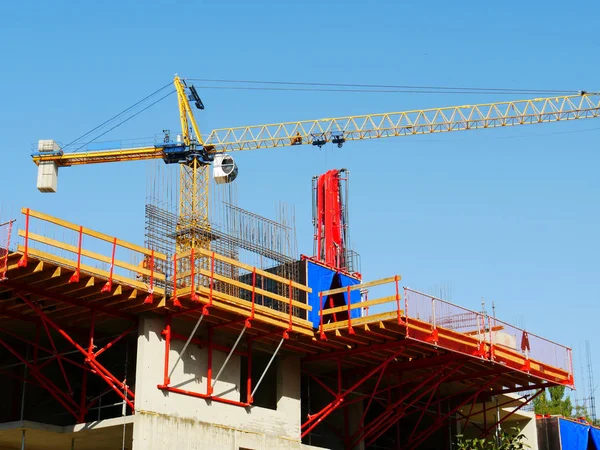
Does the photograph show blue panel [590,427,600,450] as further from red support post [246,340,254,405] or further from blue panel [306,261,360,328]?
red support post [246,340,254,405]

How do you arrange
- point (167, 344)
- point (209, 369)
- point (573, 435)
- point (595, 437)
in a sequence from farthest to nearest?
point (595, 437)
point (573, 435)
point (209, 369)
point (167, 344)

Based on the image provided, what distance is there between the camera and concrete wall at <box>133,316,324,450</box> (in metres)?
37.3

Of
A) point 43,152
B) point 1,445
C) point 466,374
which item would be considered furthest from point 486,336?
point 43,152

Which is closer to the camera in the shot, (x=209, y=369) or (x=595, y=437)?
(x=209, y=369)

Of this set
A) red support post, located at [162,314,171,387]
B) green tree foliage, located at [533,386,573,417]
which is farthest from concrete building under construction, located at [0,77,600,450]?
green tree foliage, located at [533,386,573,417]

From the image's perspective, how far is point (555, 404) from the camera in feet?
378

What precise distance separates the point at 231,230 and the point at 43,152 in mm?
61010

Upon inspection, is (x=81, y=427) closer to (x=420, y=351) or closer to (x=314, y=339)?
(x=314, y=339)

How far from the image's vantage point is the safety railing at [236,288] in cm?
3807

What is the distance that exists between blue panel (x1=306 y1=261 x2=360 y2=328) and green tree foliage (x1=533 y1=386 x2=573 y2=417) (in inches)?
2744

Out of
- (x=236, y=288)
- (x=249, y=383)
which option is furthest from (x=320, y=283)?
(x=249, y=383)

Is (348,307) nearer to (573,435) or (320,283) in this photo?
(320,283)

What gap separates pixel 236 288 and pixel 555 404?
8018 cm

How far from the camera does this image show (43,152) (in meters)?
104
